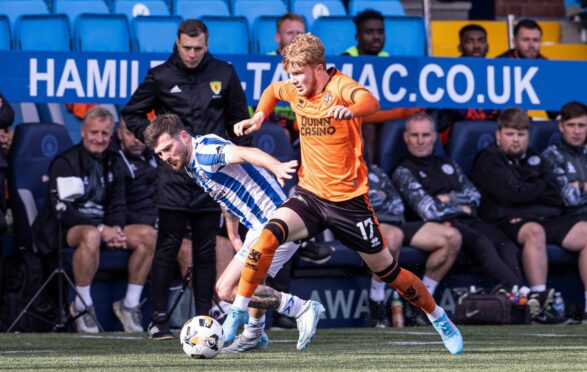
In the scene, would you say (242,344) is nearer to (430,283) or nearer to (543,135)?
(430,283)

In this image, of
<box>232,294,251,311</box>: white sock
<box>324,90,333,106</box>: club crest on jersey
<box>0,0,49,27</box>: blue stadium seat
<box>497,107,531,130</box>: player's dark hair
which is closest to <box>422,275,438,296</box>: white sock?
<box>497,107,531,130</box>: player's dark hair

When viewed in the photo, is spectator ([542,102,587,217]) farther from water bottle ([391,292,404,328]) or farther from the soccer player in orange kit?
the soccer player in orange kit

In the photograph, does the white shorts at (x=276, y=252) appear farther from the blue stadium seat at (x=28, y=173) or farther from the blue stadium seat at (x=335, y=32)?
the blue stadium seat at (x=335, y=32)

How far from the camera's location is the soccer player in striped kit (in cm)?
767

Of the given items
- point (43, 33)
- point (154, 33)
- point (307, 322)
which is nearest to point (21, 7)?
point (43, 33)

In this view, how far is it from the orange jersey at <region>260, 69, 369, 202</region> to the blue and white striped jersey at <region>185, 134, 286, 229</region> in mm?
262

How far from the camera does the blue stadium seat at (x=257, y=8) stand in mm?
13656

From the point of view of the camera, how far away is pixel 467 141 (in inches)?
468

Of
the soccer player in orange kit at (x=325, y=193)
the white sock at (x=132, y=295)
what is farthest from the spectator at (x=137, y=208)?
the soccer player in orange kit at (x=325, y=193)

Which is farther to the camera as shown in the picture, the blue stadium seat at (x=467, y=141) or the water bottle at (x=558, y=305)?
the blue stadium seat at (x=467, y=141)

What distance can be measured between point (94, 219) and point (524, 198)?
3.66m

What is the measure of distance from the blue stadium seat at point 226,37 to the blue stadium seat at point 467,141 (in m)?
2.15

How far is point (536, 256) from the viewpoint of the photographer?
36.6 feet

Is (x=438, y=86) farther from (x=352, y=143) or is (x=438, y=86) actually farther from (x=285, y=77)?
(x=352, y=143)
